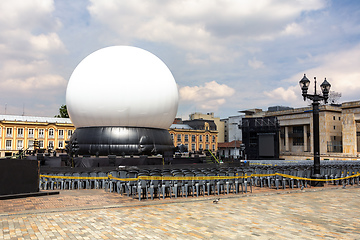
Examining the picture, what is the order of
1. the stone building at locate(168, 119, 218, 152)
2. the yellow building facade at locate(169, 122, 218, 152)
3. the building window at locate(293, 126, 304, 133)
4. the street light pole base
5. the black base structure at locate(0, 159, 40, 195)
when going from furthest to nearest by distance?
the stone building at locate(168, 119, 218, 152) < the yellow building facade at locate(169, 122, 218, 152) < the building window at locate(293, 126, 304, 133) < the street light pole base < the black base structure at locate(0, 159, 40, 195)

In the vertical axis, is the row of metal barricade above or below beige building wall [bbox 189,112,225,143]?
below

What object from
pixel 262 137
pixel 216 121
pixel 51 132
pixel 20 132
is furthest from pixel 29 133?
pixel 216 121

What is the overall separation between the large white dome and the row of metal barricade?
1567 cm

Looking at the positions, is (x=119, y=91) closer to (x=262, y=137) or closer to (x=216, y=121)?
(x=262, y=137)

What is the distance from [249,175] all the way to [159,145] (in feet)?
70.8

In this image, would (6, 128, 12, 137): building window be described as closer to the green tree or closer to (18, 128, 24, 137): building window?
(18, 128, 24, 137): building window

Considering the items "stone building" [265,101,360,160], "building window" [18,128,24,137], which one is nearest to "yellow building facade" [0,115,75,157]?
"building window" [18,128,24,137]

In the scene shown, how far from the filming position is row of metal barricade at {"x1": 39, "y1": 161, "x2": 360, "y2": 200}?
14188 millimetres

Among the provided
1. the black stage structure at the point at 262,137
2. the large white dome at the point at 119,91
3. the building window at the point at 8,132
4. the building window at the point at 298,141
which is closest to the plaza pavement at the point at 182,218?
the large white dome at the point at 119,91

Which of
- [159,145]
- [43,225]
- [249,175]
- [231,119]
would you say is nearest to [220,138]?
[231,119]

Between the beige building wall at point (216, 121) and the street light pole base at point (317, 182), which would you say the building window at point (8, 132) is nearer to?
the beige building wall at point (216, 121)

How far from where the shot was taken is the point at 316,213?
10773mm

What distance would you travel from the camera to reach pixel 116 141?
3456 centimetres

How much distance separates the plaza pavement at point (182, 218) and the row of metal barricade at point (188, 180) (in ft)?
3.63
